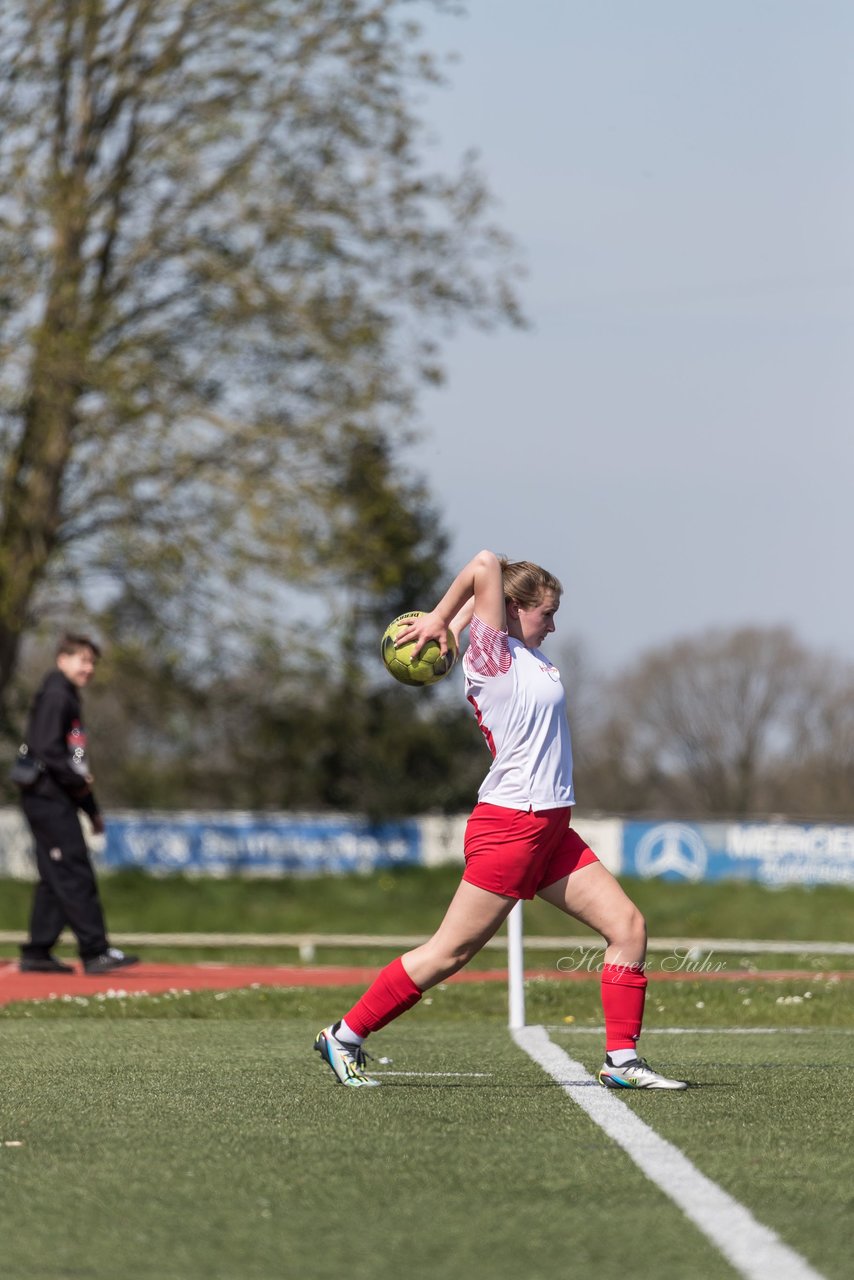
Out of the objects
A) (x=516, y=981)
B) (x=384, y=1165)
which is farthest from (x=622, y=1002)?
(x=516, y=981)

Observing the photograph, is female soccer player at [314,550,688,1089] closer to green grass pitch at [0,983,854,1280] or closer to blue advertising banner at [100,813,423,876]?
green grass pitch at [0,983,854,1280]

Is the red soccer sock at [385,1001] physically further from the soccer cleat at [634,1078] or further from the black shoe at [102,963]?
the black shoe at [102,963]

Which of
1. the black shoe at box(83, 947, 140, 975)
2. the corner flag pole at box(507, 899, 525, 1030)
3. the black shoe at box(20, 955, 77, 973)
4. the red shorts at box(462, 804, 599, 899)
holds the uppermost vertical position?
the red shorts at box(462, 804, 599, 899)

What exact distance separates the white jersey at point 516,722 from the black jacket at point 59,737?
5869 mm

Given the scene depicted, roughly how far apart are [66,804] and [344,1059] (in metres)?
5.86

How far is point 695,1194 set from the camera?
13.9ft

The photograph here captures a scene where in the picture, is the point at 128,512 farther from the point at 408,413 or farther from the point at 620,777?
the point at 620,777

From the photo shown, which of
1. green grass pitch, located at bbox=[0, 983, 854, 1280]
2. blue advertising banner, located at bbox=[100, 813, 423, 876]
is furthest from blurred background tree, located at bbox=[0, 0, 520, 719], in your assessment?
green grass pitch, located at bbox=[0, 983, 854, 1280]

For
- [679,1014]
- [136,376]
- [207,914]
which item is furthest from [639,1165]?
[207,914]

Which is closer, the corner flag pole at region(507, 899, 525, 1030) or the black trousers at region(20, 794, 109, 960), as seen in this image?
the corner flag pole at region(507, 899, 525, 1030)

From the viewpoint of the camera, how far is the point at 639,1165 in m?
4.62

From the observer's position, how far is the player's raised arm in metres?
6.03

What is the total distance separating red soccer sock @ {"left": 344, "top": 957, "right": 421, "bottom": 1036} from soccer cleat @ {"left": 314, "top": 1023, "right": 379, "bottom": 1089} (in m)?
0.07

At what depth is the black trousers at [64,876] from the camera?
37.9 feet
